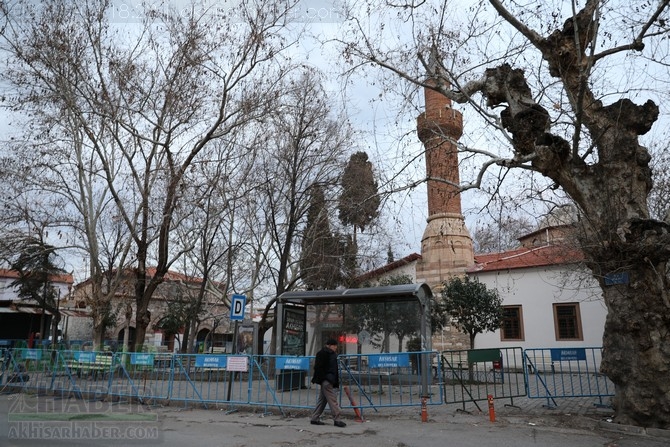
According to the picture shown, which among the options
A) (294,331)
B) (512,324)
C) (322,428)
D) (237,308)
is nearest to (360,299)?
(294,331)

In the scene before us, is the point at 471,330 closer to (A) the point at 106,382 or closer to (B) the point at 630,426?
(B) the point at 630,426

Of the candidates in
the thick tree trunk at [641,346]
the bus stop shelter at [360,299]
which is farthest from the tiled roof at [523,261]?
the thick tree trunk at [641,346]

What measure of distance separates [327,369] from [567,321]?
61.2 feet

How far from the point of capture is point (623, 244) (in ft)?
26.0

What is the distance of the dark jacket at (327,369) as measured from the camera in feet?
27.9

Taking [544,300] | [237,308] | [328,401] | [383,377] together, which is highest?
[544,300]

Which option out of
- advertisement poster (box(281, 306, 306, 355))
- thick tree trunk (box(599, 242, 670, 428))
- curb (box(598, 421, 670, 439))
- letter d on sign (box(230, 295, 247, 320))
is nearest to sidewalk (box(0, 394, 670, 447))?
curb (box(598, 421, 670, 439))

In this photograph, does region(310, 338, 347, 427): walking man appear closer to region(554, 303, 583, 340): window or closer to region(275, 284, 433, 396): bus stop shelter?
region(275, 284, 433, 396): bus stop shelter

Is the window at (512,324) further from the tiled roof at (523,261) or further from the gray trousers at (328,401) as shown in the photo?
the gray trousers at (328,401)

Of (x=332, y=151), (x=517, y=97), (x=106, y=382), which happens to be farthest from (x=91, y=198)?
(x=517, y=97)

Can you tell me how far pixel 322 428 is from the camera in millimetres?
8320

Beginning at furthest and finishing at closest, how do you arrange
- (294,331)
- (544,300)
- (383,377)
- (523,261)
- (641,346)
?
(523,261)
(544,300)
(294,331)
(383,377)
(641,346)

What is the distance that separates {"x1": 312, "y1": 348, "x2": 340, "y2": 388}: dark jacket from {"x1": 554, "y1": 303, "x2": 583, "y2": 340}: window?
717 inches

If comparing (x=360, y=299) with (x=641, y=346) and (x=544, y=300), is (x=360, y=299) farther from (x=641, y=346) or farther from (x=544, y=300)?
(x=544, y=300)
